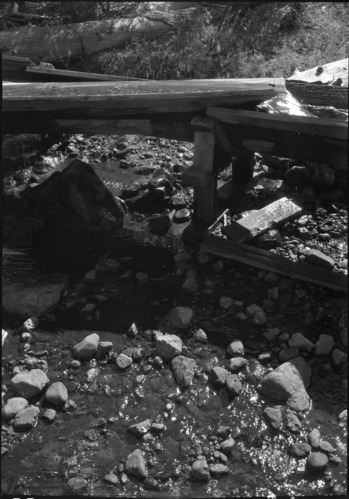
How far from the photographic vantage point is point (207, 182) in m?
4.69

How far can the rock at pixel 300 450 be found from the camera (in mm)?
3178

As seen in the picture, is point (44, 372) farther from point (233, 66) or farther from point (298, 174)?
point (233, 66)

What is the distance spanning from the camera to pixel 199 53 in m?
7.89

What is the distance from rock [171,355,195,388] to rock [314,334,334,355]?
2.82ft

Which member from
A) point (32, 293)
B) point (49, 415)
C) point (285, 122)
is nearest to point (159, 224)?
point (32, 293)

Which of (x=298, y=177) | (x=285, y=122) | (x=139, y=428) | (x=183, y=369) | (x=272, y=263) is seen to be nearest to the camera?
(x=139, y=428)

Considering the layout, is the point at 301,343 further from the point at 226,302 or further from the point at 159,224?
the point at 159,224

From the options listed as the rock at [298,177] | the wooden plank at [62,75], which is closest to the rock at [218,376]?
the rock at [298,177]

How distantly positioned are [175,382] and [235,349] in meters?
0.49

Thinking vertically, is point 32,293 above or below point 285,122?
below

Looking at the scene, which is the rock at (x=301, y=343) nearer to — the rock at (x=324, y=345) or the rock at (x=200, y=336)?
the rock at (x=324, y=345)

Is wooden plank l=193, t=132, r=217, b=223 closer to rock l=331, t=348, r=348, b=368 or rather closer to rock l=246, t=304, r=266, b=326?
rock l=246, t=304, r=266, b=326

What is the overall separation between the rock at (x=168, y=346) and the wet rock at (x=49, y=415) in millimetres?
815

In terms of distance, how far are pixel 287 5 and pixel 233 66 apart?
1762 mm
